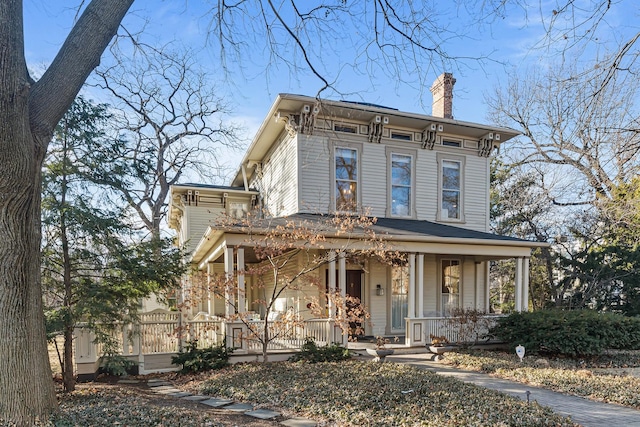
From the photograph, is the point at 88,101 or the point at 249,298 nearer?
the point at 88,101

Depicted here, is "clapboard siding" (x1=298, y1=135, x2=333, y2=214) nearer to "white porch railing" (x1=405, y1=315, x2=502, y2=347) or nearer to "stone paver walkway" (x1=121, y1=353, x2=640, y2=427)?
"white porch railing" (x1=405, y1=315, x2=502, y2=347)

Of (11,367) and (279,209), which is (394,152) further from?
(11,367)

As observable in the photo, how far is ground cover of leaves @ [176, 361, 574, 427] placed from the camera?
16.4 feet

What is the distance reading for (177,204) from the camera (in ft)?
56.9

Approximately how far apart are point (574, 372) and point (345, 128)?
8500 millimetres

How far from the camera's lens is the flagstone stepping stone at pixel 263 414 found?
5.55m

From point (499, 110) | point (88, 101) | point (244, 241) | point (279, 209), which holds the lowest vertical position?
point (244, 241)

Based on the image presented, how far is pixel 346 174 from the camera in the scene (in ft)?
41.2

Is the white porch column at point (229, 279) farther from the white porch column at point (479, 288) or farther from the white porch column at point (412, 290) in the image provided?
the white porch column at point (479, 288)

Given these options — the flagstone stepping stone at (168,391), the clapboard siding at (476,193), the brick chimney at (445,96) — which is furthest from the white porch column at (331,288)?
the brick chimney at (445,96)

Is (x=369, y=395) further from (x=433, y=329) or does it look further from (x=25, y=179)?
(x=433, y=329)

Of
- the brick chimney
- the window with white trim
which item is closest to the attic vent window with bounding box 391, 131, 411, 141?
the brick chimney

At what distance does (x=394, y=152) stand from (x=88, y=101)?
341 inches

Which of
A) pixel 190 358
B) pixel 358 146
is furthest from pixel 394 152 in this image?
pixel 190 358
